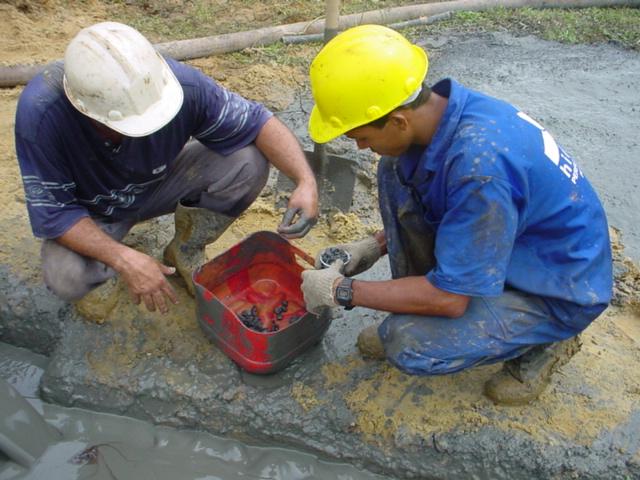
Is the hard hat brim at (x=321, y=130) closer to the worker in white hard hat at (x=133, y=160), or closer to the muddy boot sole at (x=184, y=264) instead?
the worker in white hard hat at (x=133, y=160)

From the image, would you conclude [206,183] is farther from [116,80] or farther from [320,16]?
[320,16]

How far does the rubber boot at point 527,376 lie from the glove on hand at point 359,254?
2.43 feet

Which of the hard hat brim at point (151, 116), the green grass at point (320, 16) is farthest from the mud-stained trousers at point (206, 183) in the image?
the green grass at point (320, 16)

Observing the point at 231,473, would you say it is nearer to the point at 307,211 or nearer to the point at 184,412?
the point at 184,412

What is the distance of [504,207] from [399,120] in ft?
1.53

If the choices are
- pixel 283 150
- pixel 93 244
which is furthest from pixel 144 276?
pixel 283 150

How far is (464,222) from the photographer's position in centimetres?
196

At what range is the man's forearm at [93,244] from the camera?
2.39 m

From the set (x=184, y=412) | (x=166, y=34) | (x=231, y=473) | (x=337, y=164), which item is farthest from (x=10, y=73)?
(x=231, y=473)

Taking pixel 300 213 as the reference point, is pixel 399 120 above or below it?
above

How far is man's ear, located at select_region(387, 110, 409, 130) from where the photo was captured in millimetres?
2057

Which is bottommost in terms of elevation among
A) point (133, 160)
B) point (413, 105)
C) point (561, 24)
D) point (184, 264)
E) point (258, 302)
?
point (561, 24)

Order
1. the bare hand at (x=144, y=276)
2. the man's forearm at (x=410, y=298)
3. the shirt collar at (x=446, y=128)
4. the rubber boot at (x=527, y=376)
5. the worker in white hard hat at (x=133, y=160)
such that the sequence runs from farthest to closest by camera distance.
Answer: the rubber boot at (x=527, y=376)
the bare hand at (x=144, y=276)
the worker in white hard hat at (x=133, y=160)
the man's forearm at (x=410, y=298)
the shirt collar at (x=446, y=128)

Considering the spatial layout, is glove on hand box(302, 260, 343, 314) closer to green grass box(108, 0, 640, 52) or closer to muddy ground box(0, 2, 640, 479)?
muddy ground box(0, 2, 640, 479)
